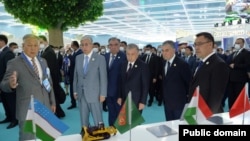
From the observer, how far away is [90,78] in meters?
3.61

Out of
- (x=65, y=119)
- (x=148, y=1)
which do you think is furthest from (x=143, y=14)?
(x=65, y=119)

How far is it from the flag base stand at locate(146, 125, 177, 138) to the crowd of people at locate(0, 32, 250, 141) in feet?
2.14

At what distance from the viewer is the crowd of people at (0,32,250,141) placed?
264cm

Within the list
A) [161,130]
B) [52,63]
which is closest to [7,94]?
[52,63]

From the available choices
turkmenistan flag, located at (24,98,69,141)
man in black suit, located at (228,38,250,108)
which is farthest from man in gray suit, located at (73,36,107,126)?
man in black suit, located at (228,38,250,108)

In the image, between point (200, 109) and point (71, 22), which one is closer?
point (200, 109)

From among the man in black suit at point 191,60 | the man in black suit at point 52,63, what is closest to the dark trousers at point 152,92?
the man in black suit at point 191,60

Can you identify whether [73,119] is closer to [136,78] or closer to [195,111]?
[136,78]

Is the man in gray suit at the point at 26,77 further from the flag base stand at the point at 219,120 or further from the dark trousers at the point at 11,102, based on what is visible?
the dark trousers at the point at 11,102

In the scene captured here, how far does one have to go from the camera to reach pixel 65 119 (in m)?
5.55

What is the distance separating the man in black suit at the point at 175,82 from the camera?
3408 millimetres

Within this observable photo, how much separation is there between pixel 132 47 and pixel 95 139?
1836 millimetres

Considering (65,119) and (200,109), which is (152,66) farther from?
(200,109)

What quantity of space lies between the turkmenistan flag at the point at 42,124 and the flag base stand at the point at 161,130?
0.72 meters
